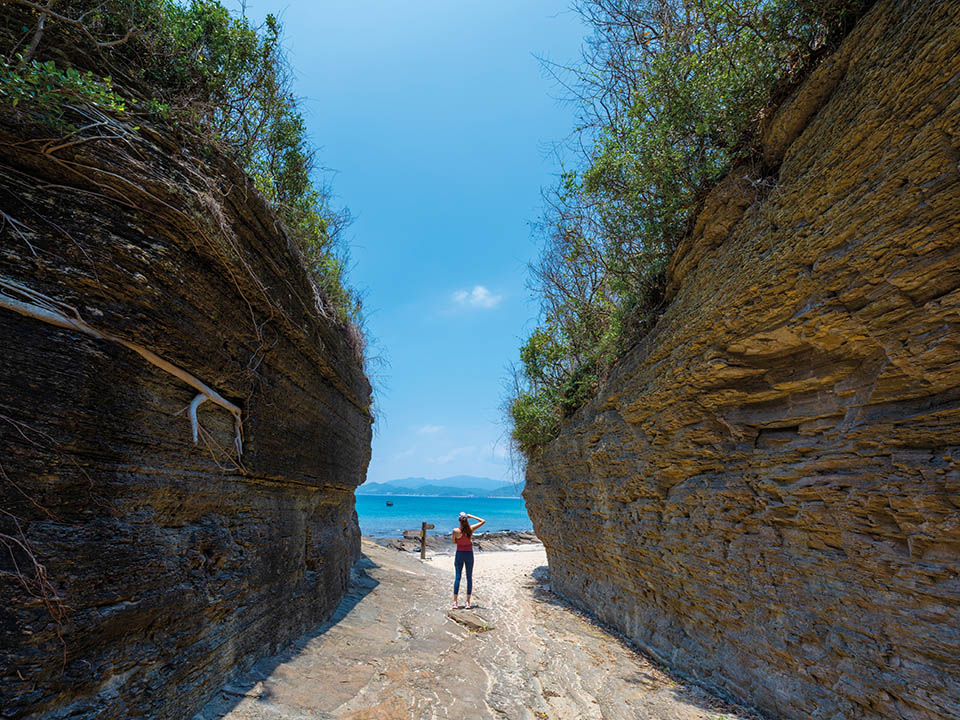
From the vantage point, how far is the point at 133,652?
3295 mm

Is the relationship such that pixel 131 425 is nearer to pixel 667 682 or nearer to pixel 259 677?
pixel 259 677

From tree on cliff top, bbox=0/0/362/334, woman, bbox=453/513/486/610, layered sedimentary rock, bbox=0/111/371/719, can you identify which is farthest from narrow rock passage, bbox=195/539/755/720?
tree on cliff top, bbox=0/0/362/334

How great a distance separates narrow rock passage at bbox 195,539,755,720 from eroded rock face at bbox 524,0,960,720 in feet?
3.32

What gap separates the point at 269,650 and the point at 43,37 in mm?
6778

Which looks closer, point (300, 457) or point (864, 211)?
point (864, 211)

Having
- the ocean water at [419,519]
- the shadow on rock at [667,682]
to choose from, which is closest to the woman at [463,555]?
the shadow on rock at [667,682]

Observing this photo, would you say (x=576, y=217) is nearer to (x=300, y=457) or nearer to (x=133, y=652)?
(x=300, y=457)

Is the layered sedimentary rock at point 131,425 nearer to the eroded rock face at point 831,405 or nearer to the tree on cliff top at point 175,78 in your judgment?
the tree on cliff top at point 175,78

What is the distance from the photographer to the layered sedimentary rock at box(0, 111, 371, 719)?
9.15 feet

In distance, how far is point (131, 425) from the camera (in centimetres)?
351

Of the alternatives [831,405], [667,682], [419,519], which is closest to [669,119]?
[831,405]

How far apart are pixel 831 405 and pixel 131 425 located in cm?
689

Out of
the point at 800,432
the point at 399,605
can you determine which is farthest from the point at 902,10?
the point at 399,605

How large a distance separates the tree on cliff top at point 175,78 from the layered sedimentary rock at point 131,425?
11.2 inches
